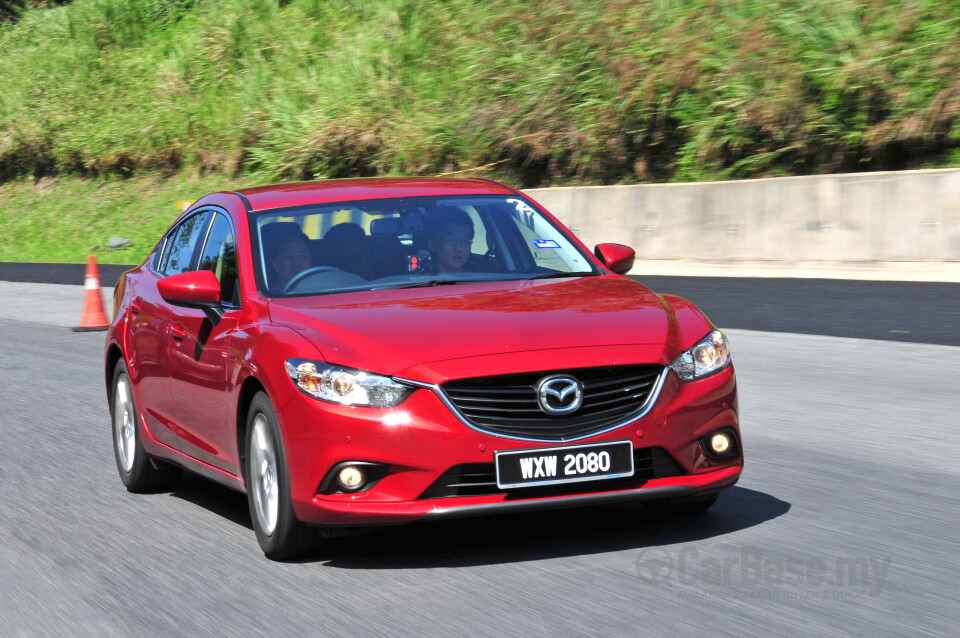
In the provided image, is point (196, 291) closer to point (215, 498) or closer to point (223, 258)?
point (223, 258)

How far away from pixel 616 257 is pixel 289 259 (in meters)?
1.58

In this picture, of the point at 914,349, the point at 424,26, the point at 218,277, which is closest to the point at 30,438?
the point at 218,277

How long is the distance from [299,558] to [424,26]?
2628 centimetres

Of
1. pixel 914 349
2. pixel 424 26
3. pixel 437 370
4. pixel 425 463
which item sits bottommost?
pixel 914 349

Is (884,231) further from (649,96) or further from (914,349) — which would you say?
(649,96)

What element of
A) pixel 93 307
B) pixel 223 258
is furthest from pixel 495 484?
pixel 93 307

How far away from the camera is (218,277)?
21.8 ft

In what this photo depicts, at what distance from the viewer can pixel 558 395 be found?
509 centimetres

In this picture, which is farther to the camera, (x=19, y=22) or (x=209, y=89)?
(x=19, y=22)

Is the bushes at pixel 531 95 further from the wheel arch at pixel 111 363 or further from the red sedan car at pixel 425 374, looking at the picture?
the red sedan car at pixel 425 374

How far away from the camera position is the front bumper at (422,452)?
5.06 metres

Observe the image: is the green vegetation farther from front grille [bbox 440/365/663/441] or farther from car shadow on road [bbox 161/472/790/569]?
front grille [bbox 440/365/663/441]

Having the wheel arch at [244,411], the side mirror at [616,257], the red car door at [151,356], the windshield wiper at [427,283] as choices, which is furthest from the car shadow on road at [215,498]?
the side mirror at [616,257]

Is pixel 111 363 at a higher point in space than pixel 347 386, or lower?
lower
